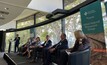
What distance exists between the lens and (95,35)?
12.1 feet

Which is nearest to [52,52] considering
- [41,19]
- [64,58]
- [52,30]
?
[64,58]

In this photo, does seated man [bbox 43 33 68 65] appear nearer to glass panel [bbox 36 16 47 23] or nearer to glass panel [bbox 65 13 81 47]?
glass panel [bbox 65 13 81 47]

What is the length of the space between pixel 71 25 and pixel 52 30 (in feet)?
5.34

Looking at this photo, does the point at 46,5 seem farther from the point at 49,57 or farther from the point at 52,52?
the point at 49,57

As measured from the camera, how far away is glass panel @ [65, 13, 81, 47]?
554 centimetres

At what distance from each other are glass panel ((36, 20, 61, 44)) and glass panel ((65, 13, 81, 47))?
2.17 ft

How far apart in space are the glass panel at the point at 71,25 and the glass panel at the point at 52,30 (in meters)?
0.66

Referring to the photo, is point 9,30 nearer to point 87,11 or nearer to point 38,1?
point 38,1

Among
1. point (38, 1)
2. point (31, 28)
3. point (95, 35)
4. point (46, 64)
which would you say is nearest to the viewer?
point (95, 35)

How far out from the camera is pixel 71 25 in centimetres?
597

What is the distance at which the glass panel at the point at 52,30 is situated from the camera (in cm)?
685

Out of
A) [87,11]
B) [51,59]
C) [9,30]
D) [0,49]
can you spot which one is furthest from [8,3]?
[0,49]

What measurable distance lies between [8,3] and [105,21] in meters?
3.48

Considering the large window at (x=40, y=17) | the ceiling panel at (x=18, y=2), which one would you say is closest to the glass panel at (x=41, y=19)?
the large window at (x=40, y=17)
